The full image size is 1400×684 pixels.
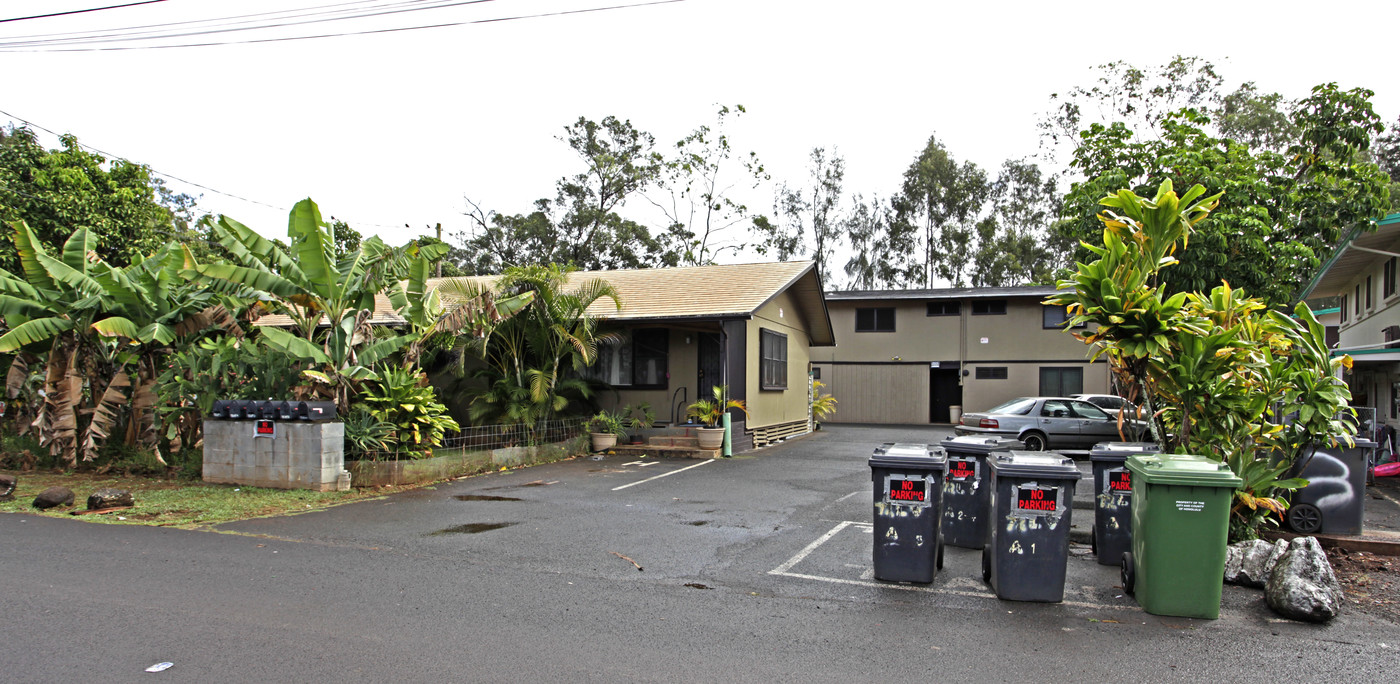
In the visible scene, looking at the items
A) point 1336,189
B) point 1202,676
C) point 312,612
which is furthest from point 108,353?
point 1336,189

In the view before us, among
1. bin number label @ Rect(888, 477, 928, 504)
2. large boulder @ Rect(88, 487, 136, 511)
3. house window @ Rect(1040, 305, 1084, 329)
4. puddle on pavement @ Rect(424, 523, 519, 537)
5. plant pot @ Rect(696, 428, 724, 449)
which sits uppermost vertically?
house window @ Rect(1040, 305, 1084, 329)

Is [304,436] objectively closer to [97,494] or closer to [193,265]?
[97,494]

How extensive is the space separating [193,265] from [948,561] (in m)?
11.5

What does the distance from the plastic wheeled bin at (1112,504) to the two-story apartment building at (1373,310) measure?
8468 millimetres

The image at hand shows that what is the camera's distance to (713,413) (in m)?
16.4

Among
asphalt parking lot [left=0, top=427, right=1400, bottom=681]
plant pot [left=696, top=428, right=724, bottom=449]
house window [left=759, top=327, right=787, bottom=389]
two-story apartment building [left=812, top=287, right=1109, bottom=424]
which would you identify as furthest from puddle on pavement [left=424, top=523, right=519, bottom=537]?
two-story apartment building [left=812, top=287, right=1109, bottom=424]

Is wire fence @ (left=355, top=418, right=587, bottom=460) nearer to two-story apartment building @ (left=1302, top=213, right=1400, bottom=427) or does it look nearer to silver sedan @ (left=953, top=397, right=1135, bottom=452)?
silver sedan @ (left=953, top=397, right=1135, bottom=452)

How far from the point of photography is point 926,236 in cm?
4372

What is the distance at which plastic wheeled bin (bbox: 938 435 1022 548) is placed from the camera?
7.54 metres

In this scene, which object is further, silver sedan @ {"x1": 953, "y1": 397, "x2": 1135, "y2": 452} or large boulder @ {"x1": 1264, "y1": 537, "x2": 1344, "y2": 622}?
silver sedan @ {"x1": 953, "y1": 397, "x2": 1135, "y2": 452}

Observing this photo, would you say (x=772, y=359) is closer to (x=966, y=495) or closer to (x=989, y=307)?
(x=966, y=495)

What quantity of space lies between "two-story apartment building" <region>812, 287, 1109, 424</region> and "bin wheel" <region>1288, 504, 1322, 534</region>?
1934cm

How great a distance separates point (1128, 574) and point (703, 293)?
12893mm

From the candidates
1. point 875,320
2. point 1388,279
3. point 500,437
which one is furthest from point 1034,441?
point 875,320
